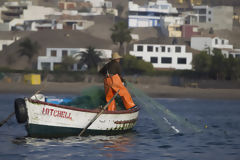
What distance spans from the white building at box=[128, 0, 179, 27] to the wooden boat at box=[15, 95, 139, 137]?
125 meters

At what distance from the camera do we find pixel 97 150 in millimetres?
22969

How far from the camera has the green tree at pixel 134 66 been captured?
276 ft

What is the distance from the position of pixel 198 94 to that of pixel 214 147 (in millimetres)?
42901

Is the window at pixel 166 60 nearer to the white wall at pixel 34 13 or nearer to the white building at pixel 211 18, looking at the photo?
the white building at pixel 211 18

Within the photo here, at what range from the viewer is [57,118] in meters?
24.8

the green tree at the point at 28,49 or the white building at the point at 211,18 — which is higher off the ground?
the white building at the point at 211,18

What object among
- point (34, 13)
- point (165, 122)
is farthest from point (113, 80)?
point (34, 13)

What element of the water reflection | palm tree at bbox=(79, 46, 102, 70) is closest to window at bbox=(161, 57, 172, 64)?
palm tree at bbox=(79, 46, 102, 70)

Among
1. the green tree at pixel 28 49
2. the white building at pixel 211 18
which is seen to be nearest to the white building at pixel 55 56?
the green tree at pixel 28 49

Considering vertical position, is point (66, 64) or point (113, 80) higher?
point (113, 80)

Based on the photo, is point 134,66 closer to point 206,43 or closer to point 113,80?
point 206,43

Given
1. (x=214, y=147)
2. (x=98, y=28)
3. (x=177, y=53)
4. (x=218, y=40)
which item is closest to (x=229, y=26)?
(x=98, y=28)

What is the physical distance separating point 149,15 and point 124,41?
49.5 m

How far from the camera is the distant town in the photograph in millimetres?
98250
